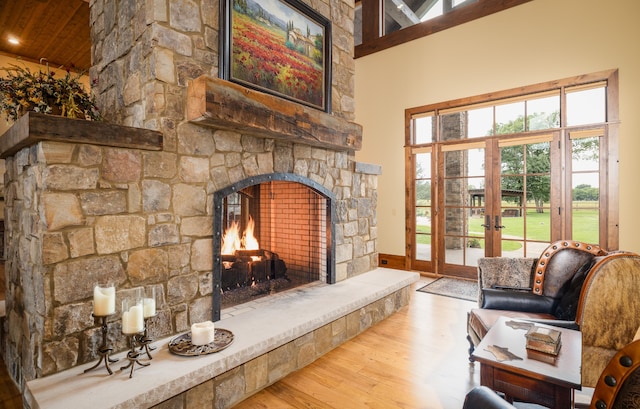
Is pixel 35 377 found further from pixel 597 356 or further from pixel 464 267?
pixel 464 267

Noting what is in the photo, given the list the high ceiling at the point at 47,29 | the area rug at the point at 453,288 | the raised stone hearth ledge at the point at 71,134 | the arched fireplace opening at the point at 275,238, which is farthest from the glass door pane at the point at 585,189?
the high ceiling at the point at 47,29

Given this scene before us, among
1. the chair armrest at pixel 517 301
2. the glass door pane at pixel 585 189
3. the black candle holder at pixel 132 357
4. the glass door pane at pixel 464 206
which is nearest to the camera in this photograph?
the black candle holder at pixel 132 357

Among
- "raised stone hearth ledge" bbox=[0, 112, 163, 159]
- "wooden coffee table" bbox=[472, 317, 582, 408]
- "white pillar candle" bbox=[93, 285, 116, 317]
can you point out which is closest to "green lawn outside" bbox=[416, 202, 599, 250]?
"wooden coffee table" bbox=[472, 317, 582, 408]

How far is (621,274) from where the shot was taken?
1.86 m

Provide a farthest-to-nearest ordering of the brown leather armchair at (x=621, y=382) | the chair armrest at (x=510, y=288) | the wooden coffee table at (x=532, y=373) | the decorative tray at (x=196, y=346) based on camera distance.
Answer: the chair armrest at (x=510, y=288) → the decorative tray at (x=196, y=346) → the wooden coffee table at (x=532, y=373) → the brown leather armchair at (x=621, y=382)

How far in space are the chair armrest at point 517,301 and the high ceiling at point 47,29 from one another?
487cm

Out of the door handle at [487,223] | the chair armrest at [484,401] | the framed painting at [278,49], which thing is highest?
the framed painting at [278,49]

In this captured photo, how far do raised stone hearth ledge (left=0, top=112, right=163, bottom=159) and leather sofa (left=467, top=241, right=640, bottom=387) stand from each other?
2.37m

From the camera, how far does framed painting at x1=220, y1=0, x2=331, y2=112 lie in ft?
7.81

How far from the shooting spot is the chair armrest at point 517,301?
232 centimetres

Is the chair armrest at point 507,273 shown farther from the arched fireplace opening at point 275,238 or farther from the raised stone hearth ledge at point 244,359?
the arched fireplace opening at point 275,238

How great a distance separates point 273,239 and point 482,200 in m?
3.09

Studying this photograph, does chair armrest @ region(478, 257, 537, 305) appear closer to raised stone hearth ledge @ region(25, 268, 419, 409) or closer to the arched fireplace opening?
raised stone hearth ledge @ region(25, 268, 419, 409)

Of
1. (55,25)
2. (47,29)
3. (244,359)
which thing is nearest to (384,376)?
(244,359)
